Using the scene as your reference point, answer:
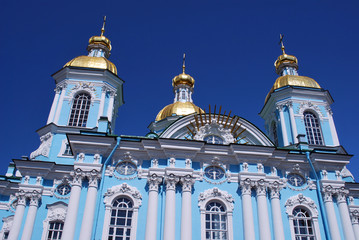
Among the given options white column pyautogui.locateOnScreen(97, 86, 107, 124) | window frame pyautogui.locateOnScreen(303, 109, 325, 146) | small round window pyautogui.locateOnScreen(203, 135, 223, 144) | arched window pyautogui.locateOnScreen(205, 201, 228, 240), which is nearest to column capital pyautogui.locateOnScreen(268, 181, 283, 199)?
arched window pyautogui.locateOnScreen(205, 201, 228, 240)

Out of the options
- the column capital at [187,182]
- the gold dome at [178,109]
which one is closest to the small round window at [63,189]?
the column capital at [187,182]

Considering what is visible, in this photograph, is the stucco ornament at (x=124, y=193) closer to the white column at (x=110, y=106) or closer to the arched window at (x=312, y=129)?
the white column at (x=110, y=106)

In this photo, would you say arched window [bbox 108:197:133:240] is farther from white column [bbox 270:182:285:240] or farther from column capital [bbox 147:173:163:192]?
white column [bbox 270:182:285:240]

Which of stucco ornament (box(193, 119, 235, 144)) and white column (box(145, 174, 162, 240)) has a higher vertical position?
stucco ornament (box(193, 119, 235, 144))

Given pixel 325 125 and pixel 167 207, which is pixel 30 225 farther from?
pixel 325 125

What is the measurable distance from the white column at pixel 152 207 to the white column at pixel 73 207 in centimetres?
278

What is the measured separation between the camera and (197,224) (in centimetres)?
1402

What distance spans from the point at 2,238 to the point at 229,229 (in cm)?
1155

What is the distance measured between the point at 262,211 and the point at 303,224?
83.8 inches

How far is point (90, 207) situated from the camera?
13609 millimetres

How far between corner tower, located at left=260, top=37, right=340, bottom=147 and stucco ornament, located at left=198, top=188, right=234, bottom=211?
6642 millimetres

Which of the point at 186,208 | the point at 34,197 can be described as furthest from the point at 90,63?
the point at 186,208

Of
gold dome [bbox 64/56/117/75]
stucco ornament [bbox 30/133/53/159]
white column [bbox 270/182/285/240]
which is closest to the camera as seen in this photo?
white column [bbox 270/182/285/240]

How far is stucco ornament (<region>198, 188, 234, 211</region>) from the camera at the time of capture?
14.6 meters
